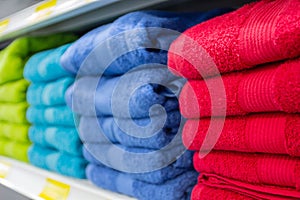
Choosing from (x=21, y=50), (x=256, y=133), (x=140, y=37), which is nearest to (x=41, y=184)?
(x=21, y=50)

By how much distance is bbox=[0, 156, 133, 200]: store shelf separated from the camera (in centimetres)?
66

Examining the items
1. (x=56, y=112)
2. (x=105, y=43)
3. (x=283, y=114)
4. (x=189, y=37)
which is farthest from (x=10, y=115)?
(x=283, y=114)

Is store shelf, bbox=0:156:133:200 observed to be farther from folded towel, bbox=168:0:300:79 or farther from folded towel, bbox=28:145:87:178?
→ folded towel, bbox=168:0:300:79

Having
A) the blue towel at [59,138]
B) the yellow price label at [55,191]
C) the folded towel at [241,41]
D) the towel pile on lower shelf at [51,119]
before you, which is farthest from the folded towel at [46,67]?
the folded towel at [241,41]

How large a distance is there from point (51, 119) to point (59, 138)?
0.19 feet

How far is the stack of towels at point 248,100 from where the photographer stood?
1.16 feet

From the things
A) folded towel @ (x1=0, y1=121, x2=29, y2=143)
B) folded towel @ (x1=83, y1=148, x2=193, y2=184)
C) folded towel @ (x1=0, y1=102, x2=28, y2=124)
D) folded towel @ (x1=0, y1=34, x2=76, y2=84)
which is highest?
folded towel @ (x1=0, y1=34, x2=76, y2=84)

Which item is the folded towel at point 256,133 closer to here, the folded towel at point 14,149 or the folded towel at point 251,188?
the folded towel at point 251,188

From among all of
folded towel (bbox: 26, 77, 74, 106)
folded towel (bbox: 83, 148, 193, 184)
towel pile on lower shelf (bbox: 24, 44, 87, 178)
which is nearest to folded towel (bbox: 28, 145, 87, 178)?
towel pile on lower shelf (bbox: 24, 44, 87, 178)

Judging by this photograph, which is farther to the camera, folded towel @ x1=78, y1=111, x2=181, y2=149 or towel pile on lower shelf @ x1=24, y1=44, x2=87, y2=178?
towel pile on lower shelf @ x1=24, y1=44, x2=87, y2=178

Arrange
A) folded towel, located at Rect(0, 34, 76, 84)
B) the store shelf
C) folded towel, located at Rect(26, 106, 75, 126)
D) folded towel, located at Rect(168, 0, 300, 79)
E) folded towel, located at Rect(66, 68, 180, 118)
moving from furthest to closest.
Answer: folded towel, located at Rect(0, 34, 76, 84) < folded towel, located at Rect(26, 106, 75, 126) < the store shelf < folded towel, located at Rect(66, 68, 180, 118) < folded towel, located at Rect(168, 0, 300, 79)

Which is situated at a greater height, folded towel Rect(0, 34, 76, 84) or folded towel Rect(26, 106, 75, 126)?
folded towel Rect(0, 34, 76, 84)

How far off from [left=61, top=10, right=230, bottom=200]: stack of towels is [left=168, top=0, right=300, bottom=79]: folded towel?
0.06 m

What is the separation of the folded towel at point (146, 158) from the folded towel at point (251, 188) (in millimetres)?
60
